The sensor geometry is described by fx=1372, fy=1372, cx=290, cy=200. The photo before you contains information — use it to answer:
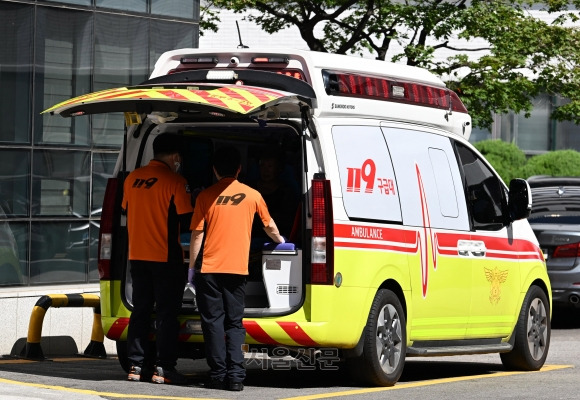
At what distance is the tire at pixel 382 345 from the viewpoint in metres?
10.0

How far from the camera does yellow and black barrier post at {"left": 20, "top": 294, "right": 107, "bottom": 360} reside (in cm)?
1227

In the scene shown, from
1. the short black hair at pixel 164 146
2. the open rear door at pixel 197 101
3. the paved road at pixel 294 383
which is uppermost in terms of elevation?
the open rear door at pixel 197 101

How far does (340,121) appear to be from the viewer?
10086mm

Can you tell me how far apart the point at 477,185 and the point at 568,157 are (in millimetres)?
26591

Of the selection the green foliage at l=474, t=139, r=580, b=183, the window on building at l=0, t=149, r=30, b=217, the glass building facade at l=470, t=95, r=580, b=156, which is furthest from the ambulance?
the glass building facade at l=470, t=95, r=580, b=156

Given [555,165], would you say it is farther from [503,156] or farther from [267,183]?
[267,183]

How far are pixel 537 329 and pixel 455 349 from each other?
1583 millimetres

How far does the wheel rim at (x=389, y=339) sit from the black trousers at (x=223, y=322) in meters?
1.09

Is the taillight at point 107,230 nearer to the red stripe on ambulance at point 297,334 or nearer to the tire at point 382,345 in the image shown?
the red stripe on ambulance at point 297,334

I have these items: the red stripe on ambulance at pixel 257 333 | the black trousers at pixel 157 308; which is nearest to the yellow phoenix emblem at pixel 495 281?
the red stripe on ambulance at pixel 257 333

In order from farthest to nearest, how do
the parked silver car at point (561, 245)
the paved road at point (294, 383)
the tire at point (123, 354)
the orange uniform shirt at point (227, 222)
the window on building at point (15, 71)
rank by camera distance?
the parked silver car at point (561, 245)
the window on building at point (15, 71)
the tire at point (123, 354)
the orange uniform shirt at point (227, 222)
the paved road at point (294, 383)

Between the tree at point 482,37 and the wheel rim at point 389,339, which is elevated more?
the tree at point 482,37

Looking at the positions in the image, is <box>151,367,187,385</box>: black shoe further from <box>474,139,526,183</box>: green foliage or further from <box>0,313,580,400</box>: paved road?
<box>474,139,526,183</box>: green foliage

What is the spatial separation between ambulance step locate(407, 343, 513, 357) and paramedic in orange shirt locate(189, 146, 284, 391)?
164 centimetres
